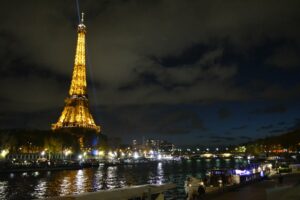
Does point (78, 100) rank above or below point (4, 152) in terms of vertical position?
above

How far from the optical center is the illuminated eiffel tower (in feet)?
479

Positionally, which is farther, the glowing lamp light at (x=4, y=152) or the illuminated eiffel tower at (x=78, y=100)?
the illuminated eiffel tower at (x=78, y=100)

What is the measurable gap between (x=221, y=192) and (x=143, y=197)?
36.0ft

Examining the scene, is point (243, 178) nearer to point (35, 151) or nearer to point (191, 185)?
point (191, 185)

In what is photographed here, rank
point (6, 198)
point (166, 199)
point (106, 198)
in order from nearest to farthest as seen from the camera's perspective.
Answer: point (106, 198)
point (166, 199)
point (6, 198)

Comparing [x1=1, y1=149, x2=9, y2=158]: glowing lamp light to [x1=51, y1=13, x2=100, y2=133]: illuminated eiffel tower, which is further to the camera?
[x1=51, y1=13, x2=100, y2=133]: illuminated eiffel tower

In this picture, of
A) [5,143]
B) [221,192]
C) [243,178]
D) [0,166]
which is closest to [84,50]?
[5,143]

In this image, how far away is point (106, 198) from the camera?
503 inches

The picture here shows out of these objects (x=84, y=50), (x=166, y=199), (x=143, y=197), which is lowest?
(x=166, y=199)

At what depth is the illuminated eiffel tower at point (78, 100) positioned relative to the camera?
146125 mm

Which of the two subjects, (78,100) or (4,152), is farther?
(78,100)

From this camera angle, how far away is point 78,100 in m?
150

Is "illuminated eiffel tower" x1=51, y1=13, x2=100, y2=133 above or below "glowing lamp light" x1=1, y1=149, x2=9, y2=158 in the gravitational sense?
above

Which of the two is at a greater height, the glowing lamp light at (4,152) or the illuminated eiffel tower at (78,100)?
the illuminated eiffel tower at (78,100)
